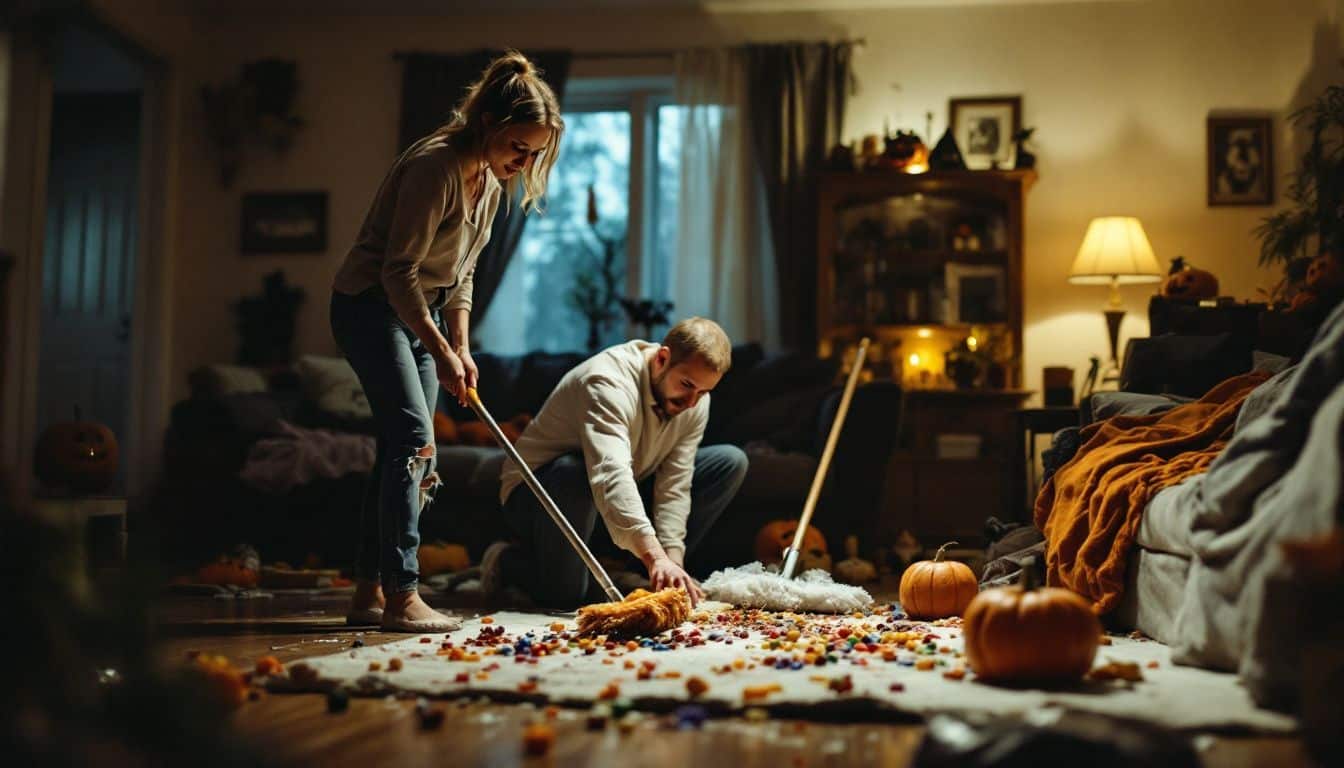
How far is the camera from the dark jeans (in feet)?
9.66

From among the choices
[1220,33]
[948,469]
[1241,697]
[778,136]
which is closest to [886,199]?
[778,136]

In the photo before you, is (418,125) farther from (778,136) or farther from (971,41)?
(971,41)

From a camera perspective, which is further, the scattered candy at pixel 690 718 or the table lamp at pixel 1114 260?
the table lamp at pixel 1114 260

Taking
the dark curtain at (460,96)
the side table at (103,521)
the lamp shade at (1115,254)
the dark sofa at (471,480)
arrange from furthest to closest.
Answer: the dark curtain at (460,96) → the lamp shade at (1115,254) → the dark sofa at (471,480) → the side table at (103,521)

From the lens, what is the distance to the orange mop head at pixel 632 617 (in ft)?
7.52

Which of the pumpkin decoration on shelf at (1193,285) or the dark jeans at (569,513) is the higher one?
the pumpkin decoration on shelf at (1193,285)

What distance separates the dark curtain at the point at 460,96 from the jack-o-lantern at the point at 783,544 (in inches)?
111

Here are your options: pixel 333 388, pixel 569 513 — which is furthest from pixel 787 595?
pixel 333 388

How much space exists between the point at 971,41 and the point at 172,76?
439 centimetres

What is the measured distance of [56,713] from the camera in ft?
3.10

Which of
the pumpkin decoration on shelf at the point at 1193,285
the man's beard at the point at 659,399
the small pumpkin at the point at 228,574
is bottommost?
the small pumpkin at the point at 228,574

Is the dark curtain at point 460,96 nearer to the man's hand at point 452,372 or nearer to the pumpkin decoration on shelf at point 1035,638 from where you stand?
the man's hand at point 452,372

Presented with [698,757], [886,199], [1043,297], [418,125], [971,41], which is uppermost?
[971,41]

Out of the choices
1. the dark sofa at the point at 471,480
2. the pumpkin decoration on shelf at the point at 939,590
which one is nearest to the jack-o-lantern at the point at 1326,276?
the dark sofa at the point at 471,480
